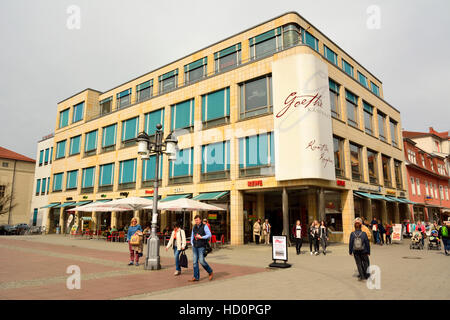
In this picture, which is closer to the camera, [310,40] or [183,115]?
[310,40]

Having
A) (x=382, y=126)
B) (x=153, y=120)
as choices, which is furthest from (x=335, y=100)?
(x=153, y=120)

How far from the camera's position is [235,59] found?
1029 inches

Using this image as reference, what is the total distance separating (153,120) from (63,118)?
1977 centimetres

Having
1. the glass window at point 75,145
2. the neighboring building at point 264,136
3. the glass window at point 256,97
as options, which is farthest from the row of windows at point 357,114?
the glass window at point 75,145

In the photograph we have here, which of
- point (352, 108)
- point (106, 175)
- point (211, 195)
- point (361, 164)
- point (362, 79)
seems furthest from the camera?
point (106, 175)

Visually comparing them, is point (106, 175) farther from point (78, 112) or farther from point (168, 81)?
point (168, 81)

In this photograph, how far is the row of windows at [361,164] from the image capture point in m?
23.3

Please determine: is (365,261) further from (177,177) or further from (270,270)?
(177,177)

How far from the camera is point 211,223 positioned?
23703mm

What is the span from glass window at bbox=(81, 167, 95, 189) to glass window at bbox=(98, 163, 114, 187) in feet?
5.50
